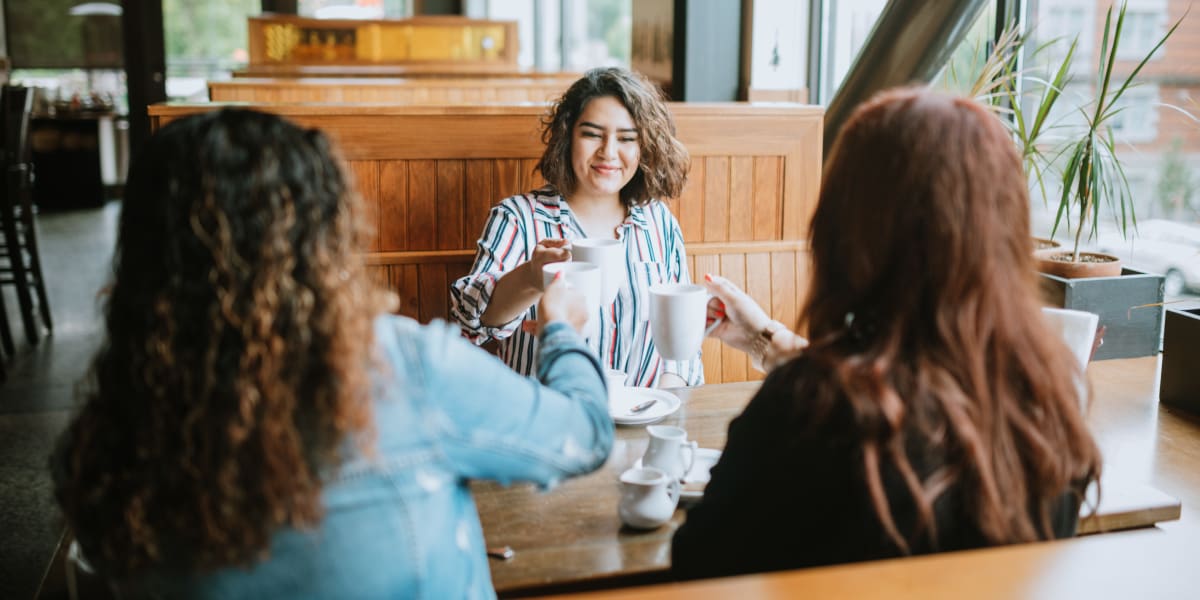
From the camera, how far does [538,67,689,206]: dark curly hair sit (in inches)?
92.7

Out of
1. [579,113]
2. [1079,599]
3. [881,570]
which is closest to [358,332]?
[881,570]

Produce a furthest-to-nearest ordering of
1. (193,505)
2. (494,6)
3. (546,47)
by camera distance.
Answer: (494,6) → (546,47) → (193,505)

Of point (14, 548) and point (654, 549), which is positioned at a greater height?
point (654, 549)

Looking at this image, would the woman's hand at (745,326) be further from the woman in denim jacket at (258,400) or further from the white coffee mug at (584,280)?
the woman in denim jacket at (258,400)

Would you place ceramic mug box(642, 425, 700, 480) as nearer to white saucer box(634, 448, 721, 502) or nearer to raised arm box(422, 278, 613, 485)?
white saucer box(634, 448, 721, 502)

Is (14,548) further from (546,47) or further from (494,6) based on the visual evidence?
(494,6)

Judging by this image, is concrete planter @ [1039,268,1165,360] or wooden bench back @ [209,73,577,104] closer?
concrete planter @ [1039,268,1165,360]

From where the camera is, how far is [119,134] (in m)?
9.70

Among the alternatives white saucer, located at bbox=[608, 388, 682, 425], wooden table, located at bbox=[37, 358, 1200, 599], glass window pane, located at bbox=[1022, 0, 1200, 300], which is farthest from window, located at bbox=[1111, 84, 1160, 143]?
white saucer, located at bbox=[608, 388, 682, 425]

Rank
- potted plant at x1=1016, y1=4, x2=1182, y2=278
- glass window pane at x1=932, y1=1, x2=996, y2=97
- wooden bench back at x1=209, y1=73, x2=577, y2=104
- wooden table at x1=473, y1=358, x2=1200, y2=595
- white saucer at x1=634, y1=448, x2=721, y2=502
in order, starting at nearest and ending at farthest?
wooden table at x1=473, y1=358, x2=1200, y2=595
white saucer at x1=634, y1=448, x2=721, y2=502
potted plant at x1=1016, y1=4, x2=1182, y2=278
glass window pane at x1=932, y1=1, x2=996, y2=97
wooden bench back at x1=209, y1=73, x2=577, y2=104

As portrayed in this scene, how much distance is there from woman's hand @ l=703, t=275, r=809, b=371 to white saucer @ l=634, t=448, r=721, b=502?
0.59 feet

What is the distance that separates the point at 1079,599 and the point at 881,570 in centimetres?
18

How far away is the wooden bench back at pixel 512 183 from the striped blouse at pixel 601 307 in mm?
326

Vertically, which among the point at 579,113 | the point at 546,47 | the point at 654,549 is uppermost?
the point at 546,47
